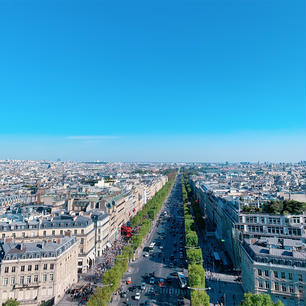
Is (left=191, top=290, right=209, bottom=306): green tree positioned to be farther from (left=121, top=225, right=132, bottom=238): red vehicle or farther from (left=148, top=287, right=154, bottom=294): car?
(left=121, top=225, right=132, bottom=238): red vehicle

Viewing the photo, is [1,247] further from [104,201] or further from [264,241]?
[264,241]

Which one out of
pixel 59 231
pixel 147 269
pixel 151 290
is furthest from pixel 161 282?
pixel 59 231

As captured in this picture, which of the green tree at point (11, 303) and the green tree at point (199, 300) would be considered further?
the green tree at point (11, 303)

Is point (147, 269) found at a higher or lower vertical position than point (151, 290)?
lower

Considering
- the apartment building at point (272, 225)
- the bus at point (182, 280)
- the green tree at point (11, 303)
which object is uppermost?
the apartment building at point (272, 225)

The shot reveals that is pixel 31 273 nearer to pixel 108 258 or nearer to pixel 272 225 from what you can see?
pixel 108 258

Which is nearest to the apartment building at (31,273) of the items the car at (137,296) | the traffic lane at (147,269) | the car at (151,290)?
the car at (137,296)

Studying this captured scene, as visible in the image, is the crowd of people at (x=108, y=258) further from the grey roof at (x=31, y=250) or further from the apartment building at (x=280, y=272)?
the apartment building at (x=280, y=272)

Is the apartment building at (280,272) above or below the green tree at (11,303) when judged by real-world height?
above
